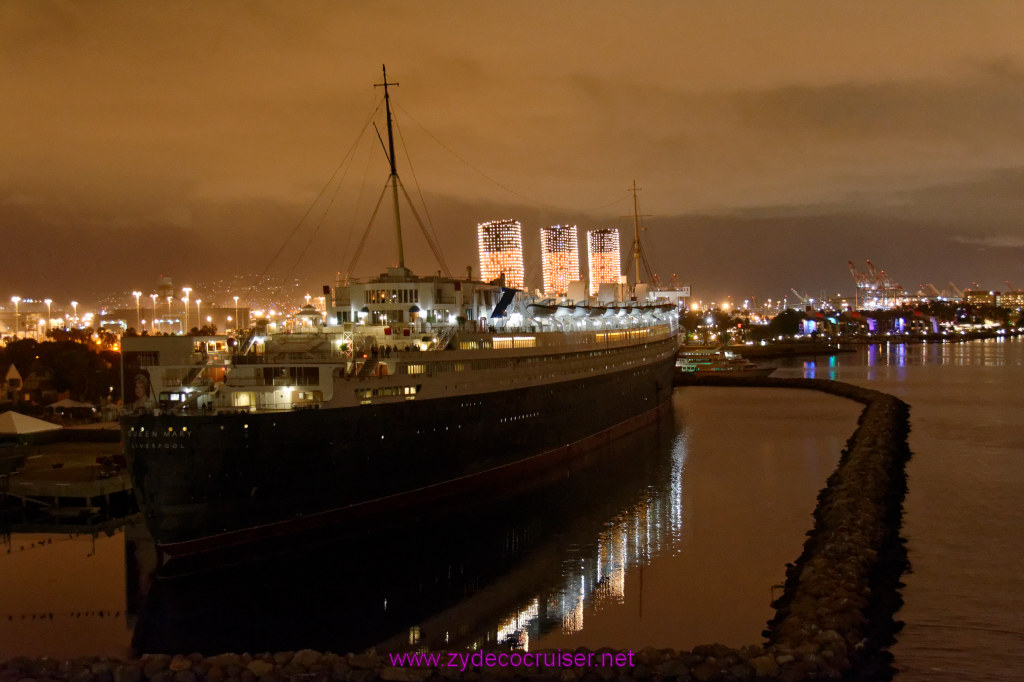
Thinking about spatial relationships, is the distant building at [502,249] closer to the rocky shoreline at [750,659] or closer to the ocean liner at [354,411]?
the ocean liner at [354,411]

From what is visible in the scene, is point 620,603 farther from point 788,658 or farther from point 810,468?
point 810,468

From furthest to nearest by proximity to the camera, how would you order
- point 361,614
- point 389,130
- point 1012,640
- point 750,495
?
point 389,130 < point 750,495 < point 361,614 < point 1012,640

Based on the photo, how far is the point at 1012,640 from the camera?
13.9 meters

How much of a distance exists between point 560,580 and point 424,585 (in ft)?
9.87

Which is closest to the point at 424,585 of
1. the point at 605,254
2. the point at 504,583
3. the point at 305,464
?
the point at 504,583

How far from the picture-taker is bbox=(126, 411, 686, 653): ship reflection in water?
50.1 ft

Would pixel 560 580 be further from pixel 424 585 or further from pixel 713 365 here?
pixel 713 365

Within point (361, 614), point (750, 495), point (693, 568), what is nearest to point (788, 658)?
point (693, 568)

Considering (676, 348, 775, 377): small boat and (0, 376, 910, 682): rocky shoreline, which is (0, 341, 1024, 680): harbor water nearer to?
(0, 376, 910, 682): rocky shoreline

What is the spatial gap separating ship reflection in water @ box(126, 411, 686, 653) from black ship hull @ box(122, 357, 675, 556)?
857 millimetres

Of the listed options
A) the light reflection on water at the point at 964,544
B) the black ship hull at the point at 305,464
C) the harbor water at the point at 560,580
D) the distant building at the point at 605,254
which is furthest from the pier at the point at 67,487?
the distant building at the point at 605,254

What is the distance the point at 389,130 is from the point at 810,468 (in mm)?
19374

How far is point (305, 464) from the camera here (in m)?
19.2

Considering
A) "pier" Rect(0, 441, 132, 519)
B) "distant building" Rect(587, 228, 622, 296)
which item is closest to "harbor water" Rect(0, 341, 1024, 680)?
"pier" Rect(0, 441, 132, 519)
